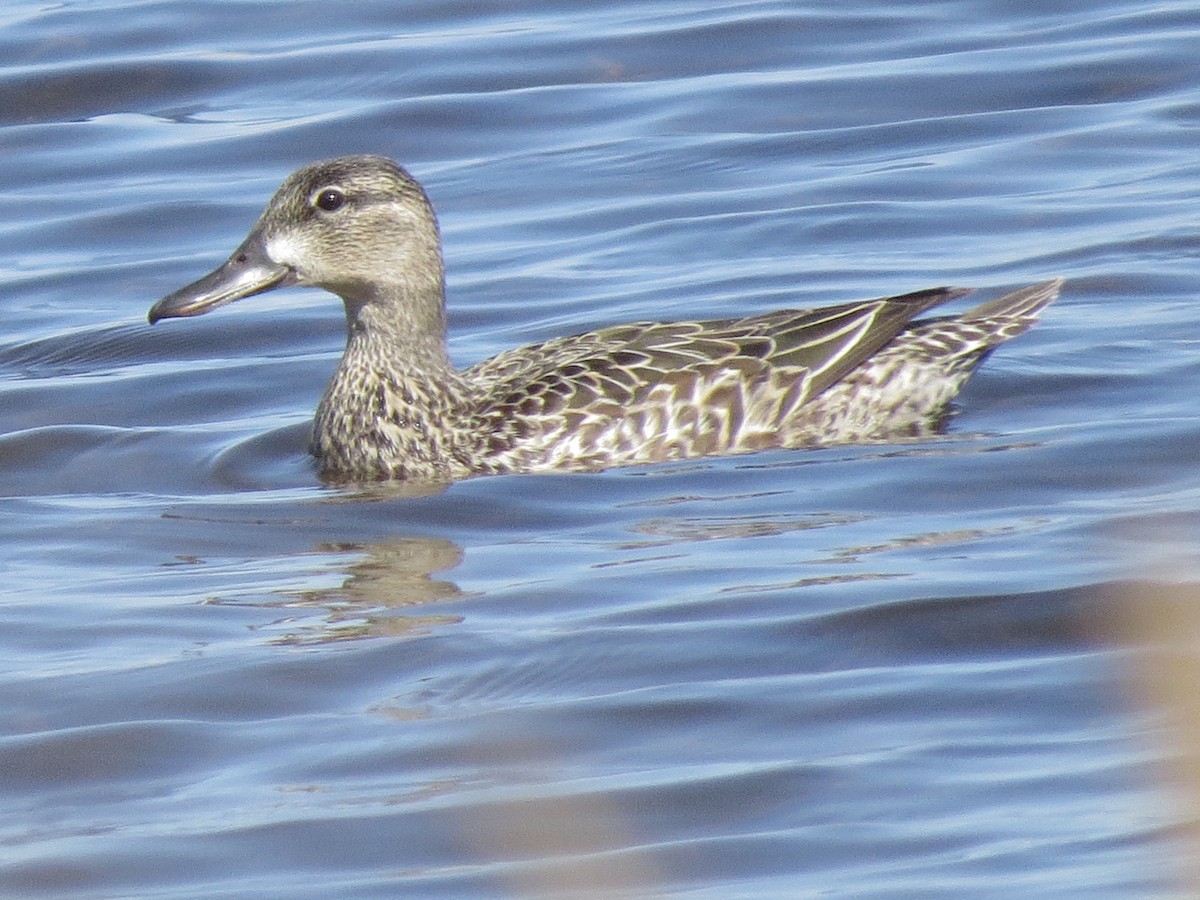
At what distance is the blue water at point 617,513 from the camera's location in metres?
5.12

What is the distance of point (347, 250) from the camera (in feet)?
28.0

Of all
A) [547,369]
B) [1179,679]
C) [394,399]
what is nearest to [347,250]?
[394,399]

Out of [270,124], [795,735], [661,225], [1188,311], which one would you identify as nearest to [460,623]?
[795,735]

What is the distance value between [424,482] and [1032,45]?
6788 millimetres

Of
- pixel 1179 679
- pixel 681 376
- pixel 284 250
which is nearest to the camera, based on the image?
pixel 1179 679

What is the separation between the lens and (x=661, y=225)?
37.6 feet

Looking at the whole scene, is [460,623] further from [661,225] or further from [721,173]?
[721,173]

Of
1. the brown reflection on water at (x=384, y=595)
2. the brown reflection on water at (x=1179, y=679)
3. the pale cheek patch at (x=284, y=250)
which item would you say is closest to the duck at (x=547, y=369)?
the pale cheek patch at (x=284, y=250)

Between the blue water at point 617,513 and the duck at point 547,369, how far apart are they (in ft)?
0.66

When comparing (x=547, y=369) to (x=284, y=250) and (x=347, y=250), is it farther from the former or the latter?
(x=284, y=250)

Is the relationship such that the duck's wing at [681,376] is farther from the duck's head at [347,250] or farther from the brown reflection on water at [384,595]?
the brown reflection on water at [384,595]

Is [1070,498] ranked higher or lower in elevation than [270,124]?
lower

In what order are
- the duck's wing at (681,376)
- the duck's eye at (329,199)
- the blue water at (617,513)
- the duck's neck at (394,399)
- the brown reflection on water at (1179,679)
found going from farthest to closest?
1. the duck's eye at (329,199)
2. the duck's neck at (394,399)
3. the duck's wing at (681,376)
4. the blue water at (617,513)
5. the brown reflection on water at (1179,679)

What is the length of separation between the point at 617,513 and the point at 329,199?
5.12 ft
